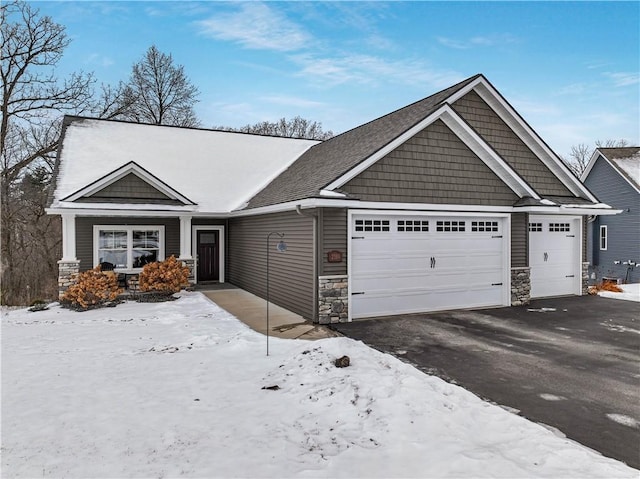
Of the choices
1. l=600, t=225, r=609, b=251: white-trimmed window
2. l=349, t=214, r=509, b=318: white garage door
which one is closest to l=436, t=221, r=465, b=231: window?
l=349, t=214, r=509, b=318: white garage door

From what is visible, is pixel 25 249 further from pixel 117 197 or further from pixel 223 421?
pixel 223 421

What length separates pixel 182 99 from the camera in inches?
1124

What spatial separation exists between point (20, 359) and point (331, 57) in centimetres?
1683

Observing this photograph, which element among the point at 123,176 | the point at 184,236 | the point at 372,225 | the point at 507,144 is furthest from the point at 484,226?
the point at 123,176

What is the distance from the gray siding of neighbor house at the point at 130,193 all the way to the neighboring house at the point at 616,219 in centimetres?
2068

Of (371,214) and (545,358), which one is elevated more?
(371,214)

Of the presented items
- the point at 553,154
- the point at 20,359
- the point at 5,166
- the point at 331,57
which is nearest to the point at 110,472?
the point at 20,359

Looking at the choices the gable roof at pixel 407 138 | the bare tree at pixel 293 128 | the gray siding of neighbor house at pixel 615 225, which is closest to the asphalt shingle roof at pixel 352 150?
the gable roof at pixel 407 138

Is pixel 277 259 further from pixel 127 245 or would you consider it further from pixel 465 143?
pixel 465 143

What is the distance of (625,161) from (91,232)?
25.5 meters

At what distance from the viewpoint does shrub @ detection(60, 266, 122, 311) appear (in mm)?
10977

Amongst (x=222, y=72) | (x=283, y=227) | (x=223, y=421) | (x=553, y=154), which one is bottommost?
(x=223, y=421)

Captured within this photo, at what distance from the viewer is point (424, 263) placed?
10.1 m

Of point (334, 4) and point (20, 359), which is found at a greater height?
point (334, 4)
